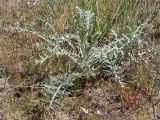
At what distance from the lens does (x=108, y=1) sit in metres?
4.04

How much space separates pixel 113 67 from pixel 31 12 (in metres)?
1.30

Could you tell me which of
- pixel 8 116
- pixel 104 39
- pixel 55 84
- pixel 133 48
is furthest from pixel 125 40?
pixel 8 116

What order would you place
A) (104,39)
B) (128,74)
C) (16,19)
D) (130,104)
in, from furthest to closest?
(16,19) → (104,39) → (128,74) → (130,104)

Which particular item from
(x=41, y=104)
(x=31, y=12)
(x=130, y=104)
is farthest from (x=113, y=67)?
(x=31, y=12)

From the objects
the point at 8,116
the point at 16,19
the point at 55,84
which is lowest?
the point at 8,116

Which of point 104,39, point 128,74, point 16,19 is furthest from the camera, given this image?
point 16,19

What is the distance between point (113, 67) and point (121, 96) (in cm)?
26

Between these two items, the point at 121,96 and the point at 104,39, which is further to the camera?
the point at 104,39

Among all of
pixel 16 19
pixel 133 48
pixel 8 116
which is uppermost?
→ pixel 16 19

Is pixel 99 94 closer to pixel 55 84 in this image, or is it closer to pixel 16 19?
pixel 55 84

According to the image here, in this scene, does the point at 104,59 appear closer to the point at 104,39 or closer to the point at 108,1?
the point at 104,39

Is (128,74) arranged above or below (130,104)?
above

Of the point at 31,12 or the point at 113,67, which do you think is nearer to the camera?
the point at 113,67

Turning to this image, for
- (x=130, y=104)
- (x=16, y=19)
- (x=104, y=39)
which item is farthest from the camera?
(x=16, y=19)
